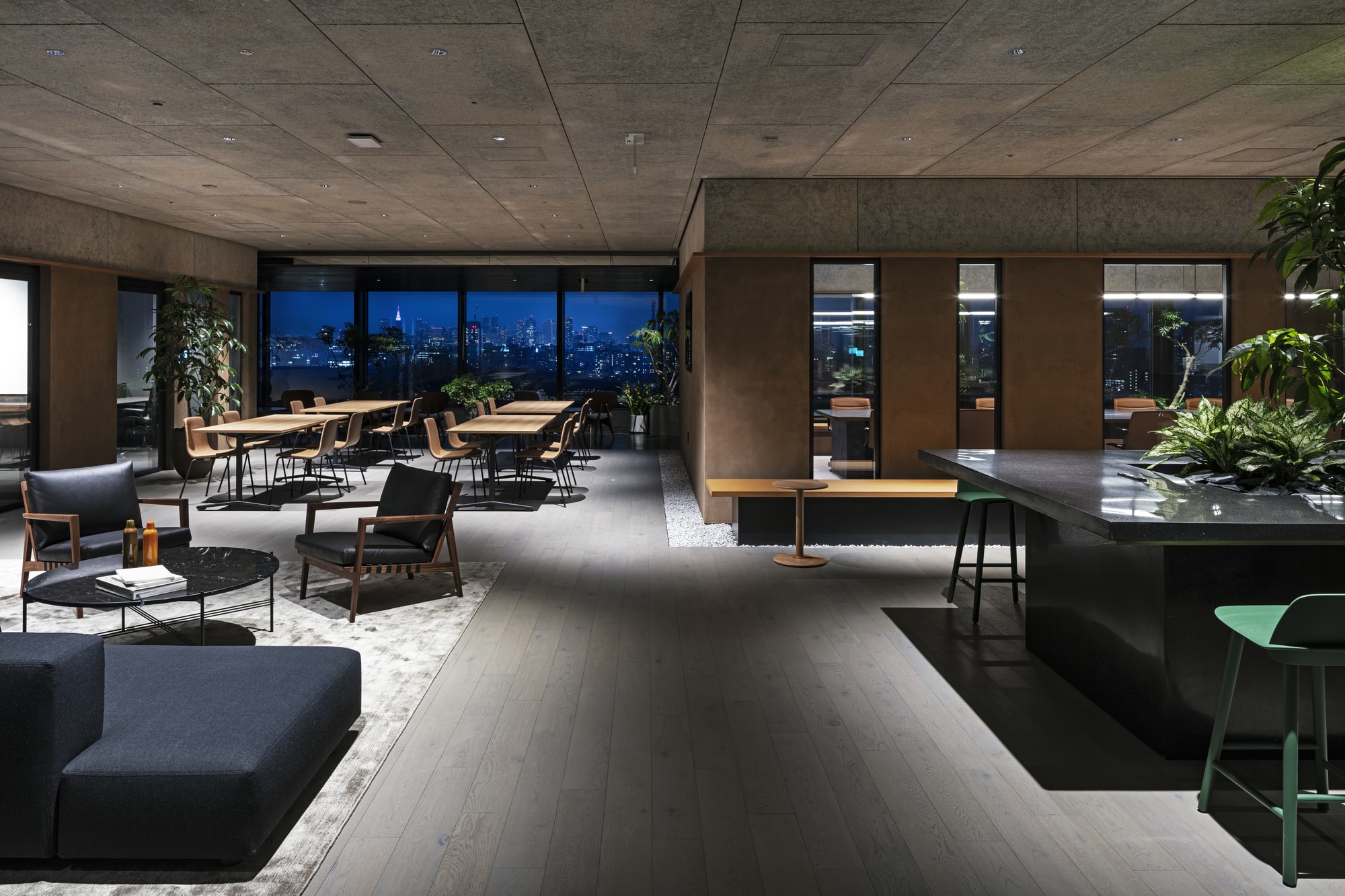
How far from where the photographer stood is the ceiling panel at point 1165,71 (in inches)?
199

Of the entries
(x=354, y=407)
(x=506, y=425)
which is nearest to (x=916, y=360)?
(x=506, y=425)

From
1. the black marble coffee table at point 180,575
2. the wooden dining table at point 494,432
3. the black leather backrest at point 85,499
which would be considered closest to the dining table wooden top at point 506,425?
the wooden dining table at point 494,432

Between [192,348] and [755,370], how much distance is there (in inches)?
322

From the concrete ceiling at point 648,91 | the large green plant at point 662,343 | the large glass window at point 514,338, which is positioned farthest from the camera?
the large glass window at point 514,338

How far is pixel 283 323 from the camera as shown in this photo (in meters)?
21.3

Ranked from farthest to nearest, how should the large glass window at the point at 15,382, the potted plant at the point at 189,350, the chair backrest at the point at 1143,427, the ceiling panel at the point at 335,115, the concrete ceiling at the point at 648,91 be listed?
1. the potted plant at the point at 189,350
2. the large glass window at the point at 15,382
3. the chair backrest at the point at 1143,427
4. the ceiling panel at the point at 335,115
5. the concrete ceiling at the point at 648,91

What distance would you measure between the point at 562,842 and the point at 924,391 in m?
6.85

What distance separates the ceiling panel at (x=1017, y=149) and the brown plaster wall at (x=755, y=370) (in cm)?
156

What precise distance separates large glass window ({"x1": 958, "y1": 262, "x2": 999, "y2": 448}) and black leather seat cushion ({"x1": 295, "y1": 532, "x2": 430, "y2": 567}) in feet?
18.1

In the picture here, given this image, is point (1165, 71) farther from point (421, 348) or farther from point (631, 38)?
point (421, 348)

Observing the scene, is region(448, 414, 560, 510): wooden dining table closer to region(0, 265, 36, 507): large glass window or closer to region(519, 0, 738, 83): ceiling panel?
region(519, 0, 738, 83): ceiling panel

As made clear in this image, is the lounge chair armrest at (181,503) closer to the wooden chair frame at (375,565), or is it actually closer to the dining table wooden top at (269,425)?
the wooden chair frame at (375,565)

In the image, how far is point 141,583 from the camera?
4.27 meters

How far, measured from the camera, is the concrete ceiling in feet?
15.9
